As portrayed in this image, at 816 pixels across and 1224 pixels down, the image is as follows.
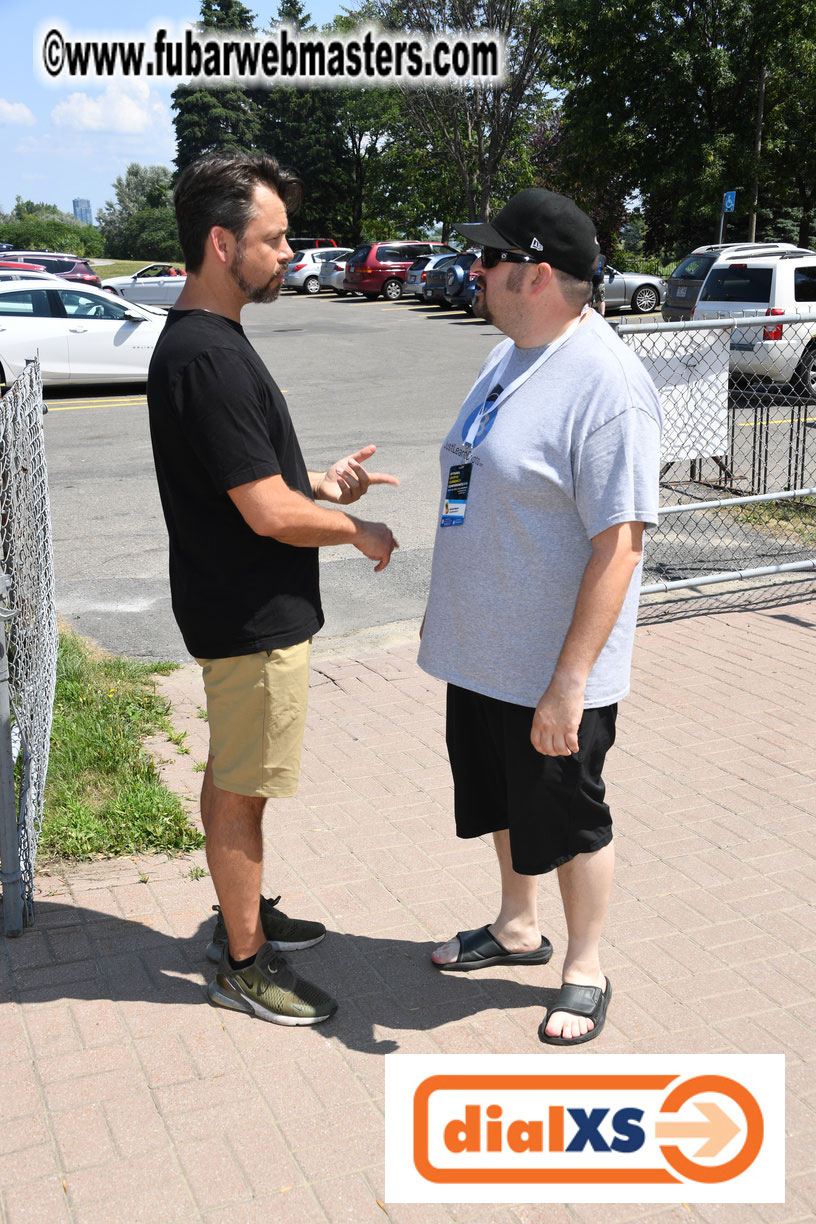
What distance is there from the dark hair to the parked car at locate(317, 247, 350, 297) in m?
35.0

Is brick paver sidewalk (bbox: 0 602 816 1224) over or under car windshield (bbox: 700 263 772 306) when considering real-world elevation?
under

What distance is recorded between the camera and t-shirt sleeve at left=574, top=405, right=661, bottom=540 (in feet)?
8.34

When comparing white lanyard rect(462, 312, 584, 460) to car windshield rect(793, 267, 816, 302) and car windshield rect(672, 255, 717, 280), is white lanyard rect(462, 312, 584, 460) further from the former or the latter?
car windshield rect(672, 255, 717, 280)

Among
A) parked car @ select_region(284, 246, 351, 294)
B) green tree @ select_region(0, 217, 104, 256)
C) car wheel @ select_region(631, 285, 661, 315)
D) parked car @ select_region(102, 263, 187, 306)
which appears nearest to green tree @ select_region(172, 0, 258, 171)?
green tree @ select_region(0, 217, 104, 256)

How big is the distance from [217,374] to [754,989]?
85.0 inches

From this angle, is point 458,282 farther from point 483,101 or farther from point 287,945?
point 287,945

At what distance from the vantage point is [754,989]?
123 inches

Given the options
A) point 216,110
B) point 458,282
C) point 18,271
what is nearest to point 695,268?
point 458,282

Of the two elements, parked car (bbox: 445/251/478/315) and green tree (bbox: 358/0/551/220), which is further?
green tree (bbox: 358/0/551/220)

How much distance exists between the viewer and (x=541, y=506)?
266 centimetres

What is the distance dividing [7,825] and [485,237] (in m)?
2.12

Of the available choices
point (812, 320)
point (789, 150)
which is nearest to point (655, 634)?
point (812, 320)

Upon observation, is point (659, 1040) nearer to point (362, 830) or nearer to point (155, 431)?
point (362, 830)

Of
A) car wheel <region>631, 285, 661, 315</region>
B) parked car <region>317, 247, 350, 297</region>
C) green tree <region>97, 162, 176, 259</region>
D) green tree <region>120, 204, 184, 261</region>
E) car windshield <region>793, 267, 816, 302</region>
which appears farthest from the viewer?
green tree <region>97, 162, 176, 259</region>
